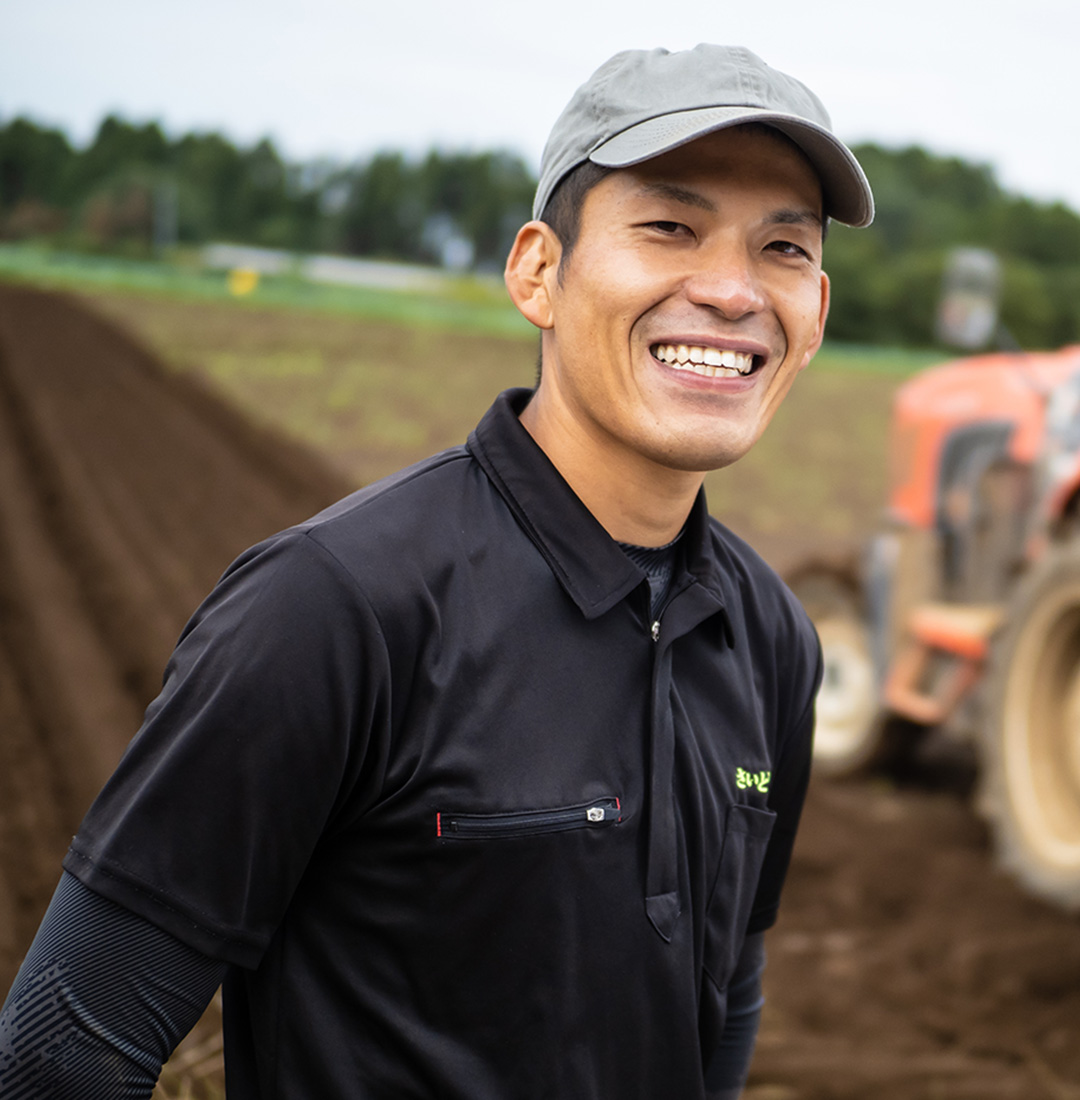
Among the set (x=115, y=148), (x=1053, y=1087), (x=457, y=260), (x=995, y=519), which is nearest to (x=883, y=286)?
(x=457, y=260)

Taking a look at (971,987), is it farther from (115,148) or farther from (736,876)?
(115,148)

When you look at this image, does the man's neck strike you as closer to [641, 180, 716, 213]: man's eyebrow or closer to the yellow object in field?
[641, 180, 716, 213]: man's eyebrow

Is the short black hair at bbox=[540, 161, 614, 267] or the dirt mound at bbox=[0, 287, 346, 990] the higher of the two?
the short black hair at bbox=[540, 161, 614, 267]

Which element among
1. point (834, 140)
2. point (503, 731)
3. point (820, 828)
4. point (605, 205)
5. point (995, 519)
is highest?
point (834, 140)

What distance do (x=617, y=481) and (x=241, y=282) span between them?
2836 cm

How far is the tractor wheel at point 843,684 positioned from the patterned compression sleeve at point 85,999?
5010 millimetres

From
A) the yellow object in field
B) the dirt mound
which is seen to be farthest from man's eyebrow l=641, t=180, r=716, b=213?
the yellow object in field

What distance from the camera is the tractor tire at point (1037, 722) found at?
13.3 feet

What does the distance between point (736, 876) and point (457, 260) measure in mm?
45927

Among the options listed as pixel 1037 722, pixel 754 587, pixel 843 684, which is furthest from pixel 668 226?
pixel 843 684

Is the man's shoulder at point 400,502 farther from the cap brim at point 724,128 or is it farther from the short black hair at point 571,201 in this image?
the cap brim at point 724,128

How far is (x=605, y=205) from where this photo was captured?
1.50 meters

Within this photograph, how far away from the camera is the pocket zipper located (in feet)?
4.37

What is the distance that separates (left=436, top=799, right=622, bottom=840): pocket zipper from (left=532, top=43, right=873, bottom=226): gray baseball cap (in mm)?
737
